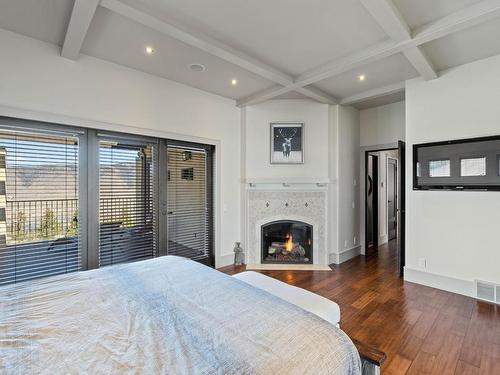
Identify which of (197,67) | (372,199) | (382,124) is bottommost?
(372,199)

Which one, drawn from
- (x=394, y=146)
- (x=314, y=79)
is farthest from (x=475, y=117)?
(x=314, y=79)

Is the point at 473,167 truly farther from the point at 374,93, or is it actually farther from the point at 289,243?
the point at 289,243

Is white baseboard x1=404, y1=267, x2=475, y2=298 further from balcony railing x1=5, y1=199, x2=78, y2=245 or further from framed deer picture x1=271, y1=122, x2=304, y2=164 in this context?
balcony railing x1=5, y1=199, x2=78, y2=245

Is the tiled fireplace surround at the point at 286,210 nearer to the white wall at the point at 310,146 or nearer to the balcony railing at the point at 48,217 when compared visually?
the white wall at the point at 310,146

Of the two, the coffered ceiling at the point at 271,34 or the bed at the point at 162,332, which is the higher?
the coffered ceiling at the point at 271,34

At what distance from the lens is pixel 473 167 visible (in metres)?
3.13

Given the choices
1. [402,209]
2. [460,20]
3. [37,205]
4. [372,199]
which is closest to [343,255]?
[402,209]

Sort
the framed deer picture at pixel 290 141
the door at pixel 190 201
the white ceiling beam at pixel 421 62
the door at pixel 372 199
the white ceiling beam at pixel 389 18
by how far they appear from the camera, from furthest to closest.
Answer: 1. the door at pixel 372 199
2. the framed deer picture at pixel 290 141
3. the door at pixel 190 201
4. the white ceiling beam at pixel 421 62
5. the white ceiling beam at pixel 389 18

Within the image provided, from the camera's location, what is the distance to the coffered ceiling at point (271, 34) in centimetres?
214

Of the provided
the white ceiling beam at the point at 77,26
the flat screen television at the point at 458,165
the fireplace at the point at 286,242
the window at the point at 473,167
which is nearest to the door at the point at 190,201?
the fireplace at the point at 286,242

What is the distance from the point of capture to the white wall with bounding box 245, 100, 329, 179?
14.5 feet

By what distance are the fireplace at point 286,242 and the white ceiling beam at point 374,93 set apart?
225cm

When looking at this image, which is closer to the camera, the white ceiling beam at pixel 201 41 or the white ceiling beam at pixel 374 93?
the white ceiling beam at pixel 201 41

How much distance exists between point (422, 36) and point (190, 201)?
135 inches
